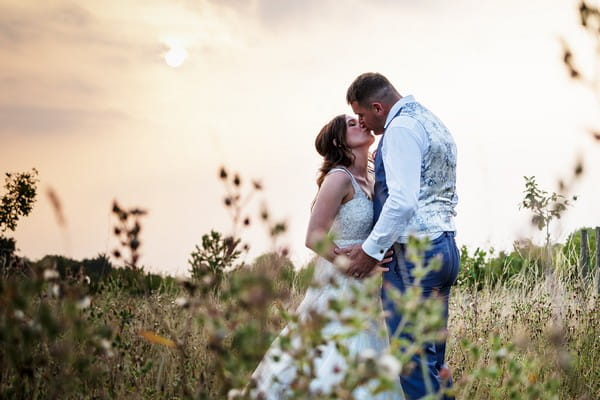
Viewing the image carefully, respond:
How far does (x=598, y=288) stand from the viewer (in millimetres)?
9453

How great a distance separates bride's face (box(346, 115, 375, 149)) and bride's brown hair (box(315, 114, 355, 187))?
0.10 feet

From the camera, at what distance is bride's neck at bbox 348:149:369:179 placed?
15.4ft

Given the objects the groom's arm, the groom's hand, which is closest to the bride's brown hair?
the groom's arm

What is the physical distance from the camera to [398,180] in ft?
13.4

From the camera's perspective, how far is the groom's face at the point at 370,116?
4621 mm

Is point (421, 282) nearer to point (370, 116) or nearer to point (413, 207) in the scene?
point (413, 207)

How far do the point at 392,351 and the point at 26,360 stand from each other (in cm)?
131

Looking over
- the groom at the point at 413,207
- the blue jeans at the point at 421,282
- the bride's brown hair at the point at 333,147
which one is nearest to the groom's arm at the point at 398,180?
the groom at the point at 413,207

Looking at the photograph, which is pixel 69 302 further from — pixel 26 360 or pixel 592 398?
pixel 592 398

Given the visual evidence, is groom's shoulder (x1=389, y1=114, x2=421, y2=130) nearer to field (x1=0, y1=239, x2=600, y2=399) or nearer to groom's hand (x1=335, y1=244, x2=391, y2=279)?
groom's hand (x1=335, y1=244, x2=391, y2=279)

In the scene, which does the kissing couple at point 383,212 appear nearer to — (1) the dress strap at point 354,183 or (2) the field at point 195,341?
(1) the dress strap at point 354,183

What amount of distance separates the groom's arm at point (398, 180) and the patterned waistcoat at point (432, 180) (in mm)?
82

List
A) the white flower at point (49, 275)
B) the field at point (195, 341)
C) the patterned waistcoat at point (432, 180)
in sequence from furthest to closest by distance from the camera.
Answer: the patterned waistcoat at point (432, 180), the white flower at point (49, 275), the field at point (195, 341)

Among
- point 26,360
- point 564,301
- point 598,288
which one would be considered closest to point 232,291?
point 26,360
